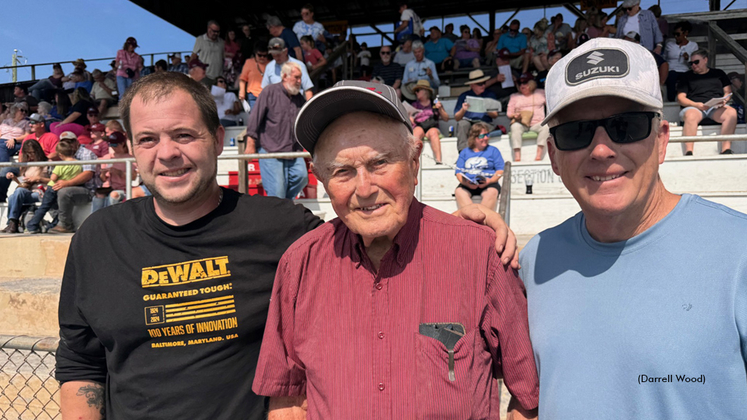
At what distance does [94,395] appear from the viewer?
1.68m

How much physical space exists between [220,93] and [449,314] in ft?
30.5

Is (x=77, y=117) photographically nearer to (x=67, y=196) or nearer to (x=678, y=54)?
(x=67, y=196)

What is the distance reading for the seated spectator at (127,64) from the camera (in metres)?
11.3

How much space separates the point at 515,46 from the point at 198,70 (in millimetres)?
7319

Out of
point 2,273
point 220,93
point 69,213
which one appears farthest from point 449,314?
point 220,93

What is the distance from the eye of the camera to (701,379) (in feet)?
3.51

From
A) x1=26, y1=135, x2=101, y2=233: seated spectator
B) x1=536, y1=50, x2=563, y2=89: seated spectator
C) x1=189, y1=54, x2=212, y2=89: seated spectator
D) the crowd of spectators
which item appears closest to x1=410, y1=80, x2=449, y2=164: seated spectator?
the crowd of spectators

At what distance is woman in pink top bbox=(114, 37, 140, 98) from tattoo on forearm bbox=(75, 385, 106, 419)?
453 inches

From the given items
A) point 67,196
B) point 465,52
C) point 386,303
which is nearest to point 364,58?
point 465,52

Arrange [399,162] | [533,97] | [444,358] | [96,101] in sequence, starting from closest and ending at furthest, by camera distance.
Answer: [444,358]
[399,162]
[533,97]
[96,101]

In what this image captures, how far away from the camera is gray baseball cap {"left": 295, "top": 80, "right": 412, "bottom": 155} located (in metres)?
1.26

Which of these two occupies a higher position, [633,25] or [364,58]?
[364,58]

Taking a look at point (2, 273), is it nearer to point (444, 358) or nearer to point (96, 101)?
point (444, 358)

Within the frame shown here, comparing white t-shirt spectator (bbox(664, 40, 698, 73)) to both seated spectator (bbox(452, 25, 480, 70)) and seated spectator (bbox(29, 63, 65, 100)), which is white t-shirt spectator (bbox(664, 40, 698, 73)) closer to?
seated spectator (bbox(452, 25, 480, 70))
